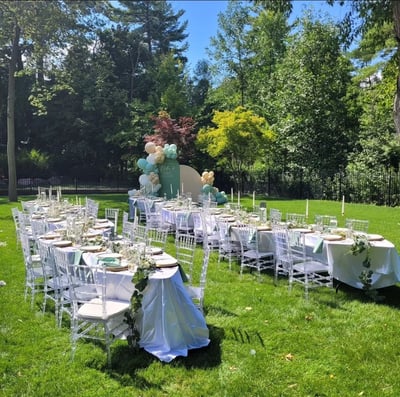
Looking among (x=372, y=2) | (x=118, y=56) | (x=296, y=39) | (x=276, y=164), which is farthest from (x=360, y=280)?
(x=118, y=56)

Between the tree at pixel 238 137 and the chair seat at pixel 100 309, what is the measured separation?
Result: 59.5 ft

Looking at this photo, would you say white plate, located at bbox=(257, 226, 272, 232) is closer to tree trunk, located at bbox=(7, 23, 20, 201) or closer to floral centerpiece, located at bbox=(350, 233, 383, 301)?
floral centerpiece, located at bbox=(350, 233, 383, 301)

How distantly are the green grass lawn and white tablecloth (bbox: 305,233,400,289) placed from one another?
266mm

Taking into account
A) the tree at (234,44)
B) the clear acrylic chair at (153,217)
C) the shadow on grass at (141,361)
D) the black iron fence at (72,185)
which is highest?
the tree at (234,44)

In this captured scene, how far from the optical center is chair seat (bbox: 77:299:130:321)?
428 centimetres

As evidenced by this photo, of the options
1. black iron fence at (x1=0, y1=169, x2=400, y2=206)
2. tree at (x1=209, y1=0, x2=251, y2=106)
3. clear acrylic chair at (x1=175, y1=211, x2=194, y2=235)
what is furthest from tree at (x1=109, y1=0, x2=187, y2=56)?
clear acrylic chair at (x1=175, y1=211, x2=194, y2=235)

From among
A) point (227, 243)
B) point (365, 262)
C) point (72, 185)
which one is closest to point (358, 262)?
point (365, 262)

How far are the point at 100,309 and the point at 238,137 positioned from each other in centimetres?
1860

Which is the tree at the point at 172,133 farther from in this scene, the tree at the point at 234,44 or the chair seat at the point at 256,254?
the chair seat at the point at 256,254

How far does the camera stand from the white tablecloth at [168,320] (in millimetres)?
4523

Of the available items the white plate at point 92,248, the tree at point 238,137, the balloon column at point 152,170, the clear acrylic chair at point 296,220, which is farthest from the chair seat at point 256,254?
the tree at point 238,137

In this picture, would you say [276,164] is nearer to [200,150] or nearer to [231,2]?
[200,150]

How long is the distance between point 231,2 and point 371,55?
11.3 meters

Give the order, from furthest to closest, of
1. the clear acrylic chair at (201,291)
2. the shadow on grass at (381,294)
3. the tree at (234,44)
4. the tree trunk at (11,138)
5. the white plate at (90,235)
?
the tree at (234,44)
the tree trunk at (11,138)
the white plate at (90,235)
the shadow on grass at (381,294)
the clear acrylic chair at (201,291)
